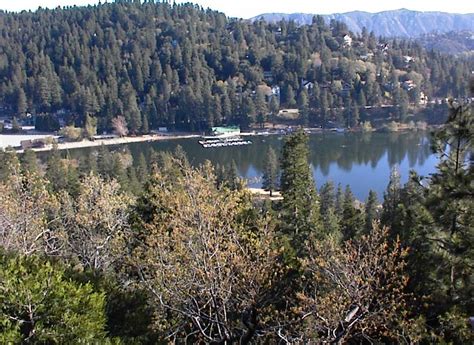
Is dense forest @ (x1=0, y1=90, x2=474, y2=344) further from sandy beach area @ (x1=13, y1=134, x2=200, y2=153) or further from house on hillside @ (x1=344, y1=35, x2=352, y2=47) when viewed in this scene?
house on hillside @ (x1=344, y1=35, x2=352, y2=47)

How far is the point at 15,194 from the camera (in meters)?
8.90

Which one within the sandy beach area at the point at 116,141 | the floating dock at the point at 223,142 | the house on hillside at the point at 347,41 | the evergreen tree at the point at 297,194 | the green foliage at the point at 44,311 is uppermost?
the house on hillside at the point at 347,41

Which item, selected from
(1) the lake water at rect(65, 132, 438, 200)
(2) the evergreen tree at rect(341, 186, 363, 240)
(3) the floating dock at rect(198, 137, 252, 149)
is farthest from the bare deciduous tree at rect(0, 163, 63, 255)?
(3) the floating dock at rect(198, 137, 252, 149)

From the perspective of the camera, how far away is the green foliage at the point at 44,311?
11.8ft

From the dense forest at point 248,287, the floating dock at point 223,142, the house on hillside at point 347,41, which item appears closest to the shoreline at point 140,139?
the floating dock at point 223,142

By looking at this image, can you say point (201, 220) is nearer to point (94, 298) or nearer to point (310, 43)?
point (94, 298)

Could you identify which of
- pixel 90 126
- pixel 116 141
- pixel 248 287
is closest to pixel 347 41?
pixel 116 141

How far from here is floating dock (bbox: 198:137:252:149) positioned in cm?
4221

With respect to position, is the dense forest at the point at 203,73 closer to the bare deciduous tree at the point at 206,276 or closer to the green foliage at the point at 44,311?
the bare deciduous tree at the point at 206,276

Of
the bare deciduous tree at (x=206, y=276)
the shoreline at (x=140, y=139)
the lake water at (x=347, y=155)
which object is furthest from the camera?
the shoreline at (x=140, y=139)

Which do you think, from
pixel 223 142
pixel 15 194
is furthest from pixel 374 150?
pixel 15 194

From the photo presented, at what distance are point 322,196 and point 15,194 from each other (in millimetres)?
12069

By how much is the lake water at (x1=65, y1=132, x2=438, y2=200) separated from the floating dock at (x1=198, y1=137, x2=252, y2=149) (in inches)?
25.4

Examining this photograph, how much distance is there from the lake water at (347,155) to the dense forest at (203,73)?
5160 mm
